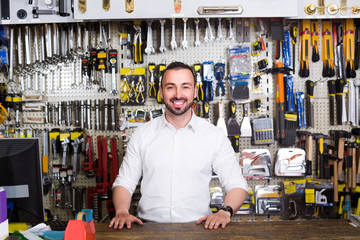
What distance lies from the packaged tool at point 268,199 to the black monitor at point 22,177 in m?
2.24

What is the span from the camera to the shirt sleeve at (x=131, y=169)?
196cm

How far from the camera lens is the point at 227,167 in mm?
1994

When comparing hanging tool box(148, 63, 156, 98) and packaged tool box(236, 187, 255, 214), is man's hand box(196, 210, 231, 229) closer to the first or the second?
packaged tool box(236, 187, 255, 214)

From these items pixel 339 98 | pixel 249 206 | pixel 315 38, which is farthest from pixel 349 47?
pixel 249 206

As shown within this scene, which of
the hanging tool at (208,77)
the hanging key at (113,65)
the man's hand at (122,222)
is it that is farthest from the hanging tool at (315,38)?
the man's hand at (122,222)

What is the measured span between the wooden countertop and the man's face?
0.77 meters

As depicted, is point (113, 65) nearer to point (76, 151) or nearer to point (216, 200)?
point (76, 151)

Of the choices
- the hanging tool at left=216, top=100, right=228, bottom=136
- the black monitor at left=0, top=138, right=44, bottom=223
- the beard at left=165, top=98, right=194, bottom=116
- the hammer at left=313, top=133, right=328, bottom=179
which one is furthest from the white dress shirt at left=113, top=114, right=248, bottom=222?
the hammer at left=313, top=133, right=328, bottom=179

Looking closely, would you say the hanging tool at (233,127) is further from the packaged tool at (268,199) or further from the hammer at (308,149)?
the hammer at (308,149)

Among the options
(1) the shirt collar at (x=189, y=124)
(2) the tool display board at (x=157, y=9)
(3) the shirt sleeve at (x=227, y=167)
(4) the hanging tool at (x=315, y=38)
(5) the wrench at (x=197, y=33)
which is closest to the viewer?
(3) the shirt sleeve at (x=227, y=167)

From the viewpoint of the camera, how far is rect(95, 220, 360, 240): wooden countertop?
4.26 feet

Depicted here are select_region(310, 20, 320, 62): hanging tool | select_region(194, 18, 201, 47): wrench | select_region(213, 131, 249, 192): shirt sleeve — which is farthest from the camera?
select_region(310, 20, 320, 62): hanging tool

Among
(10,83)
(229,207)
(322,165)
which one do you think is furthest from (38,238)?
(322,165)

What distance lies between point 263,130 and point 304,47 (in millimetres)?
922
